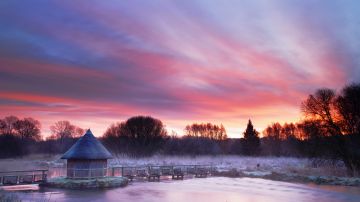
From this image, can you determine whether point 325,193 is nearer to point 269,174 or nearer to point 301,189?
point 301,189

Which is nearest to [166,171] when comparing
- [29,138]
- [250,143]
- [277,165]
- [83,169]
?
[83,169]

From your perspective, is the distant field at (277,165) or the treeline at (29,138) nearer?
the distant field at (277,165)

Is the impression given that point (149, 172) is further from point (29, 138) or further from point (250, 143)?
point (29, 138)

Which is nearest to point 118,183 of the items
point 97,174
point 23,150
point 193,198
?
point 97,174

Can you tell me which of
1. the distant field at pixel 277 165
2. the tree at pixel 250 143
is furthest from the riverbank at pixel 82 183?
the tree at pixel 250 143

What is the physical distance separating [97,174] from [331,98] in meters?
24.5

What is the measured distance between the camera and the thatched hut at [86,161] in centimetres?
3108

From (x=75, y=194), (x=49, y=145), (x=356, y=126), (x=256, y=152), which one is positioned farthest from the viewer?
(x=49, y=145)

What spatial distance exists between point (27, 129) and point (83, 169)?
245 ft

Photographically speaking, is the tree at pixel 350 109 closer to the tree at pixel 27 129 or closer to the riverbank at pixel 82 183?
the riverbank at pixel 82 183

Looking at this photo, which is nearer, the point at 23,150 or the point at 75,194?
the point at 75,194

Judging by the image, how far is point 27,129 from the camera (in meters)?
98.7

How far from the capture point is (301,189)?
94.9 feet

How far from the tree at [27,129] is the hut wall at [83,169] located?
71.3 m
